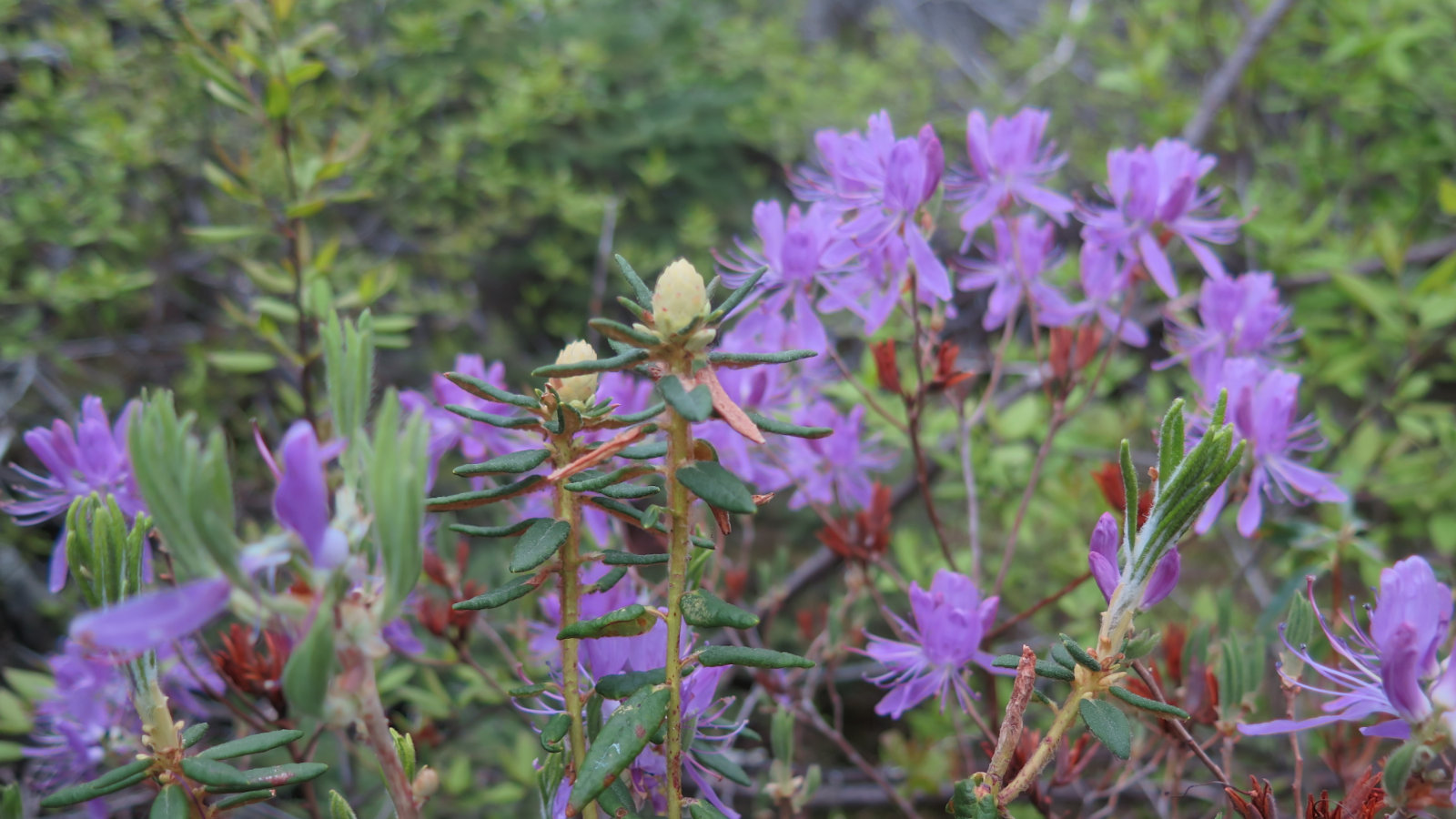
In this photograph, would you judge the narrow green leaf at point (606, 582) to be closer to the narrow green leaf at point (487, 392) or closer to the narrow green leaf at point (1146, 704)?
the narrow green leaf at point (487, 392)

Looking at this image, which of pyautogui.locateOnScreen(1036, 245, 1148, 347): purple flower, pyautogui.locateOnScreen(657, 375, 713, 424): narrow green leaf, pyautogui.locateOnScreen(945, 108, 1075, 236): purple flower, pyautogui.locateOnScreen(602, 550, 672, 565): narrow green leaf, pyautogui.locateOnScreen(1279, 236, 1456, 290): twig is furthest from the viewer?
pyautogui.locateOnScreen(1279, 236, 1456, 290): twig

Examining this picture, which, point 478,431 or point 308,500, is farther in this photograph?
point 478,431

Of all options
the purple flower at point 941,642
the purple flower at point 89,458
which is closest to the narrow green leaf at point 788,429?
the purple flower at point 941,642

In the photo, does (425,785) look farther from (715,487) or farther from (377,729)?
(715,487)

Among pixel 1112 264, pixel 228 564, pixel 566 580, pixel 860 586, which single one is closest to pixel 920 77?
pixel 1112 264

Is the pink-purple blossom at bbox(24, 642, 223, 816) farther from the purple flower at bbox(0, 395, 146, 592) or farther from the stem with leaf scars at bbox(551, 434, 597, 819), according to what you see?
the stem with leaf scars at bbox(551, 434, 597, 819)

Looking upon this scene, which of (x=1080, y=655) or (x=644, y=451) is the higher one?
(x=644, y=451)

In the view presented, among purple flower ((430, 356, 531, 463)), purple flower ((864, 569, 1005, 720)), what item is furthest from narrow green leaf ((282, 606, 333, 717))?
purple flower ((430, 356, 531, 463))

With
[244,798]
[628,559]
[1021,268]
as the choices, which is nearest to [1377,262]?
[1021,268]
